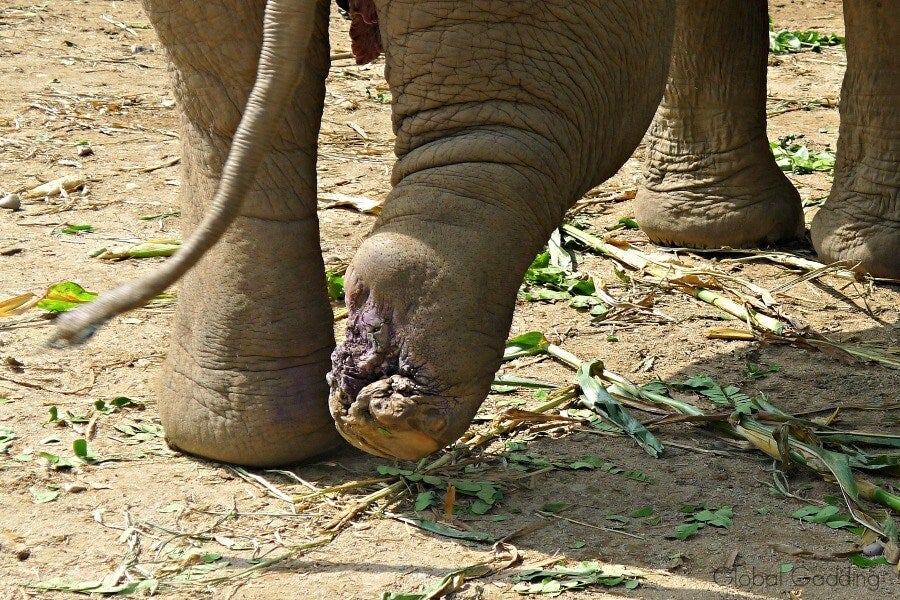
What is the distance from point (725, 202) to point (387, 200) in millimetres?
2127

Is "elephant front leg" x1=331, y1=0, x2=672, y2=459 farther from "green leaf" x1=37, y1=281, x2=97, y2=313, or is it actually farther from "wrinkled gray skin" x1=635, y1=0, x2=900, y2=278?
"wrinkled gray skin" x1=635, y1=0, x2=900, y2=278

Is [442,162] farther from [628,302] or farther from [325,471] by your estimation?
[628,302]

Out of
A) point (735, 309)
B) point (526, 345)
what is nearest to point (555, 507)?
point (526, 345)

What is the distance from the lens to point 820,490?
8.16 ft

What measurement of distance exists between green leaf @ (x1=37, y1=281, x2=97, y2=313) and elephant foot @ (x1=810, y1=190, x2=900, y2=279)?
2169mm

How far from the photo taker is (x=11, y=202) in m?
4.36

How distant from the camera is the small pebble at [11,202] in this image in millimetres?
4355

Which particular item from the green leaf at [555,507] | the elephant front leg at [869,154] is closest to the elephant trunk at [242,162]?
the green leaf at [555,507]

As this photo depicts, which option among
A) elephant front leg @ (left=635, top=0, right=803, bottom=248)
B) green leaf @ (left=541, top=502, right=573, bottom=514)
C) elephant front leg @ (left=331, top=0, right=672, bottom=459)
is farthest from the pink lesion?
elephant front leg @ (left=635, top=0, right=803, bottom=248)

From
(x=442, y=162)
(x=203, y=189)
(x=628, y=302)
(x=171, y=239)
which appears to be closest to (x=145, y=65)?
(x=171, y=239)

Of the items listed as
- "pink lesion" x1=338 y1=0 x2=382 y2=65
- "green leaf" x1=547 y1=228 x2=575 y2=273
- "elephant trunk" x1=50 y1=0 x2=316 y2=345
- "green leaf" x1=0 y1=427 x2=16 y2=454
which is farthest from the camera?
"green leaf" x1=547 y1=228 x2=575 y2=273

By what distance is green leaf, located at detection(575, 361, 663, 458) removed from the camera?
2715 millimetres

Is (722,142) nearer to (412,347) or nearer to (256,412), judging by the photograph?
(256,412)

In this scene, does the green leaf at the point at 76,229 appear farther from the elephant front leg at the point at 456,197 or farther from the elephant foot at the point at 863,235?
the elephant foot at the point at 863,235
